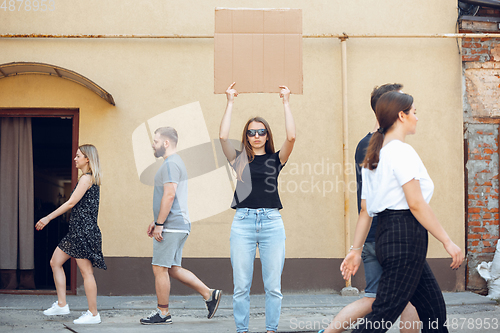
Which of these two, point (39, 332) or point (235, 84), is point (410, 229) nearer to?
point (235, 84)

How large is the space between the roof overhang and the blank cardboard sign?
251cm

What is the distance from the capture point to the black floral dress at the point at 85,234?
15.6 ft

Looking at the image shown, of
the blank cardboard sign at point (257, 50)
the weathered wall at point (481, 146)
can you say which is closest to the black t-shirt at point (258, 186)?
the blank cardboard sign at point (257, 50)

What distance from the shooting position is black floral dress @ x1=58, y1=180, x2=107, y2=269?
15.6 ft

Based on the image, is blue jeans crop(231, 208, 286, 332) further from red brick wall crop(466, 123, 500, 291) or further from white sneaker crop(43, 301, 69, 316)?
red brick wall crop(466, 123, 500, 291)

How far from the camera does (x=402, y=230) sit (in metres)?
2.72

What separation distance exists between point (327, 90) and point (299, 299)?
2.84m

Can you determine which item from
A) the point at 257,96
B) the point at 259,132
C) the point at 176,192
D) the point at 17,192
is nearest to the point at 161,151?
the point at 176,192

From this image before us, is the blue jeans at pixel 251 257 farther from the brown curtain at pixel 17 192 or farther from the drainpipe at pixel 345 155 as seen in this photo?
the brown curtain at pixel 17 192

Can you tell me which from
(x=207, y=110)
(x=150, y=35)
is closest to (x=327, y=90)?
(x=207, y=110)

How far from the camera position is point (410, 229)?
272 centimetres

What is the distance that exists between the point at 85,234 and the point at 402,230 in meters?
3.27

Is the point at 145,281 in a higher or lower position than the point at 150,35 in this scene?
lower

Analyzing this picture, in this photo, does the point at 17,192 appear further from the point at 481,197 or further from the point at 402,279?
the point at 481,197
